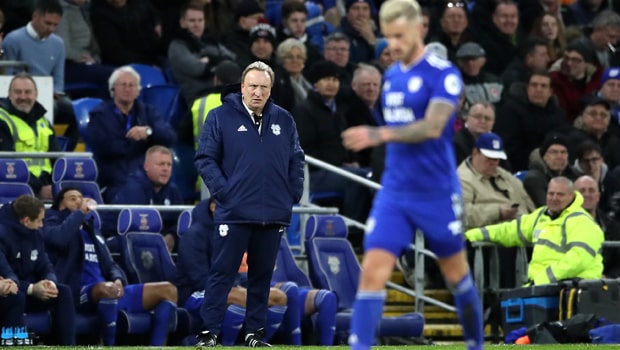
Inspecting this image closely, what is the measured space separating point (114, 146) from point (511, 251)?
4328 mm

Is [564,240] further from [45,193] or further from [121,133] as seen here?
[45,193]

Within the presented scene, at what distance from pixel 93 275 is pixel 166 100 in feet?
11.8

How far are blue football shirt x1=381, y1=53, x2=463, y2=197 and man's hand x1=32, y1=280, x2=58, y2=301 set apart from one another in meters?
5.42

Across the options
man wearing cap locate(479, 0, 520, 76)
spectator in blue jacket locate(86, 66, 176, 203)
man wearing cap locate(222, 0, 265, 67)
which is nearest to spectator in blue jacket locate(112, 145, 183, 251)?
spectator in blue jacket locate(86, 66, 176, 203)

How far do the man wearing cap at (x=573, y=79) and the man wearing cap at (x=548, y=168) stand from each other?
2.29 meters

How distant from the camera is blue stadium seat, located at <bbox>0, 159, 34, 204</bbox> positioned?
47.7ft

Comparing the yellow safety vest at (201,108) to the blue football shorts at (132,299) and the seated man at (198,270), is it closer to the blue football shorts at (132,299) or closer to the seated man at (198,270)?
the seated man at (198,270)

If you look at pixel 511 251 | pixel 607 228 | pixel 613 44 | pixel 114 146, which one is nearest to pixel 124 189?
pixel 114 146

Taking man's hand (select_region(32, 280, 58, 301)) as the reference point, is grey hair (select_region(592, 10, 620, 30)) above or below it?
above

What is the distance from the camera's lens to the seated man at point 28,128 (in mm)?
15258

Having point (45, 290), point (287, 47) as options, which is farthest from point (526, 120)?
point (45, 290)

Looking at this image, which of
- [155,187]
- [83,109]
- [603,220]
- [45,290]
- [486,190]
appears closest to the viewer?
[45,290]

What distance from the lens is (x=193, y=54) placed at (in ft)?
57.9

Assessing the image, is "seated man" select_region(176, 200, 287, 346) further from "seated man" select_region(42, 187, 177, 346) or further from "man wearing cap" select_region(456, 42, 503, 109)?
"man wearing cap" select_region(456, 42, 503, 109)
